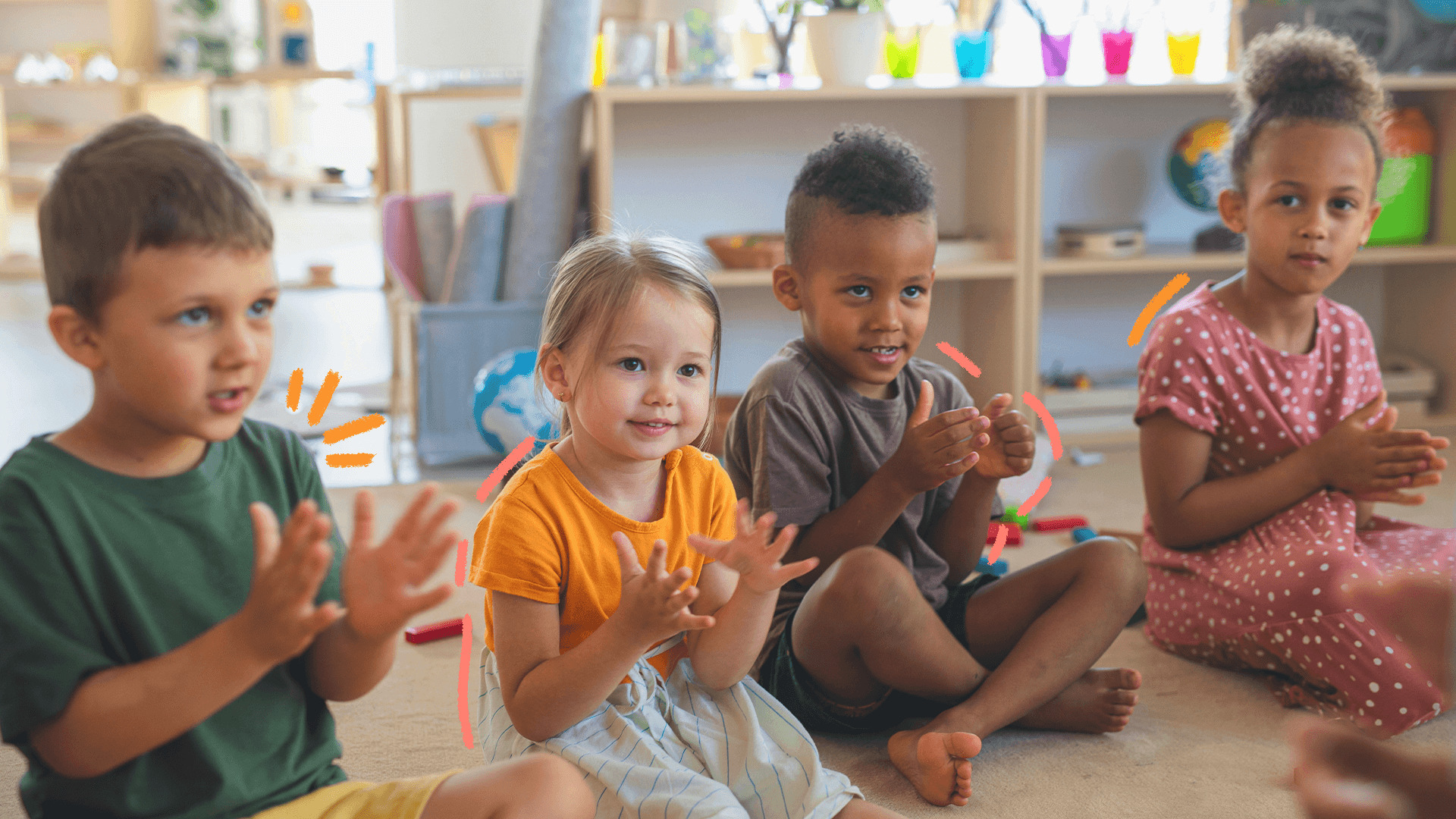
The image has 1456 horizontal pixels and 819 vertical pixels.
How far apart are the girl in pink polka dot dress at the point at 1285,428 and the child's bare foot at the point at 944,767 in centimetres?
42

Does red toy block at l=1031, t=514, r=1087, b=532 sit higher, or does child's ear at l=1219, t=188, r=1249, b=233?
child's ear at l=1219, t=188, r=1249, b=233

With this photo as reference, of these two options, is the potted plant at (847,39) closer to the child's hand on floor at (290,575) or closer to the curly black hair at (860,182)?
the curly black hair at (860,182)

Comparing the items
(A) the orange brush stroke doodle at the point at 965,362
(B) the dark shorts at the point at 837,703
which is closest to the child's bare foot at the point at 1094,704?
(B) the dark shorts at the point at 837,703

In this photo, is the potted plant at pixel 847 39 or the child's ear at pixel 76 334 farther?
the potted plant at pixel 847 39

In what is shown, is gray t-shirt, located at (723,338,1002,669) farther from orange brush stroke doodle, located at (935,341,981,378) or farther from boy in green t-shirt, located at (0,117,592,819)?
orange brush stroke doodle, located at (935,341,981,378)

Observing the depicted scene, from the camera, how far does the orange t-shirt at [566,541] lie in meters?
0.88

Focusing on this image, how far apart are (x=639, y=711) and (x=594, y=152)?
167 cm

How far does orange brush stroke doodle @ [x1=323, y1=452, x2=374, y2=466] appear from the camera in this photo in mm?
2418

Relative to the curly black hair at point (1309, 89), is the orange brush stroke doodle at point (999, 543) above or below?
below

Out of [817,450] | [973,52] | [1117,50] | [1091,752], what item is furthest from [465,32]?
[1091,752]

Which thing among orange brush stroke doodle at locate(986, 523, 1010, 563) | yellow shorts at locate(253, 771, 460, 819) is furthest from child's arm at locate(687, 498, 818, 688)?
orange brush stroke doodle at locate(986, 523, 1010, 563)

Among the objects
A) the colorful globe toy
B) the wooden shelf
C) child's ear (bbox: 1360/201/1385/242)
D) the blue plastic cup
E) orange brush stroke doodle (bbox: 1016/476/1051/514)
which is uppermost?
the blue plastic cup

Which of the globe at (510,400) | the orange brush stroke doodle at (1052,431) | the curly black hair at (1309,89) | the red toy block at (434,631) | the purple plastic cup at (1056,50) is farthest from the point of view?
the purple plastic cup at (1056,50)

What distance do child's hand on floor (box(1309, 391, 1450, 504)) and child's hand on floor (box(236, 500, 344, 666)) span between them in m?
1.04
